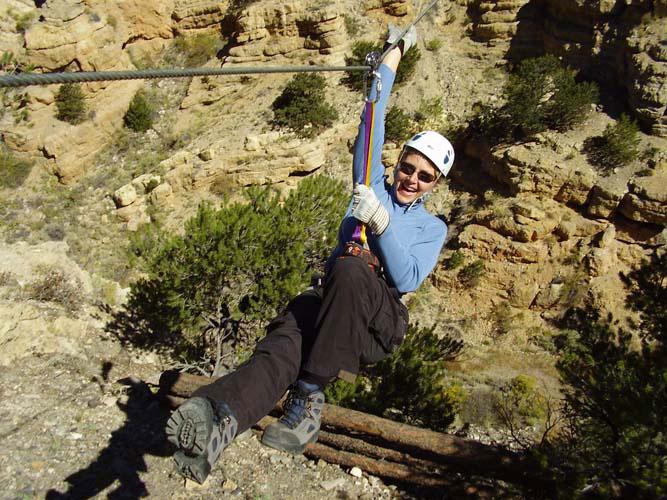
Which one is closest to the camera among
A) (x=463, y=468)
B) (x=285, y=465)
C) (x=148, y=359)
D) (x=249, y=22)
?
(x=463, y=468)

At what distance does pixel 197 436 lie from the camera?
7.55 ft

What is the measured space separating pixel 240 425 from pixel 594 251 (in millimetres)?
13313

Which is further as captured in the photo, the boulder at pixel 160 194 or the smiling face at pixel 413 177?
the boulder at pixel 160 194

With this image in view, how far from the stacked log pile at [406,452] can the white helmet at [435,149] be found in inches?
118

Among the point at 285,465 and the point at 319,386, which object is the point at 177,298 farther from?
the point at 319,386

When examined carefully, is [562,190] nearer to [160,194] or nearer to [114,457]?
[160,194]

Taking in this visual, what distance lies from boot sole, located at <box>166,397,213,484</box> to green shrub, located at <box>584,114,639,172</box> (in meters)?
14.1

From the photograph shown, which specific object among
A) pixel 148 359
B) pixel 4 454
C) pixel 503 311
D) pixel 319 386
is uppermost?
pixel 319 386

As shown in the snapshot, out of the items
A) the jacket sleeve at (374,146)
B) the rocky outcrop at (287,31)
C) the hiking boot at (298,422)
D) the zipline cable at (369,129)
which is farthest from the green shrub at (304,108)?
the hiking boot at (298,422)

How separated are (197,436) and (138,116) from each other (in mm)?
15597

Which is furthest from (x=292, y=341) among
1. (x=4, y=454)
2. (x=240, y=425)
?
(x=4, y=454)

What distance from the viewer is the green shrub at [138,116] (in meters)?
15.8

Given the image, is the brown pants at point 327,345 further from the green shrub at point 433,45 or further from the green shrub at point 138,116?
the green shrub at point 433,45

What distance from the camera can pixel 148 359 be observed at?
9.97 metres
